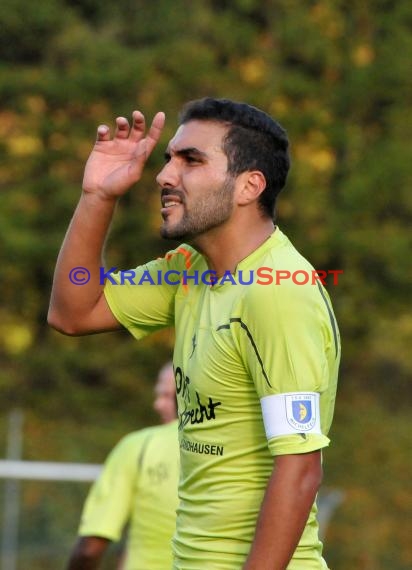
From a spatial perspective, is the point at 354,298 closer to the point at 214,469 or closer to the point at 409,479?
the point at 409,479

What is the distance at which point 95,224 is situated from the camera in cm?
367

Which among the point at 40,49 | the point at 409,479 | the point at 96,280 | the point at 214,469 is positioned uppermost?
the point at 40,49

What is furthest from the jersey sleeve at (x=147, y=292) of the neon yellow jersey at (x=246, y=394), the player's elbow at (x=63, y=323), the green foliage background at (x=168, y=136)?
the green foliage background at (x=168, y=136)

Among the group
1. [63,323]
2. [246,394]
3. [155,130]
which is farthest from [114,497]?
[246,394]

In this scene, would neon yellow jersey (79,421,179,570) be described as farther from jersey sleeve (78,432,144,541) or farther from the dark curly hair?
the dark curly hair

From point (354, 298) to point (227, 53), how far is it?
4999mm

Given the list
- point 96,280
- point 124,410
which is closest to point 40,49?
point 124,410

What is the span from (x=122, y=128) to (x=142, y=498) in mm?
2916

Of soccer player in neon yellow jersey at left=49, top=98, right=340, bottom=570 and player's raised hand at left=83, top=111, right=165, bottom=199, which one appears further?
player's raised hand at left=83, top=111, right=165, bottom=199

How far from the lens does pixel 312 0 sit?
72.2ft

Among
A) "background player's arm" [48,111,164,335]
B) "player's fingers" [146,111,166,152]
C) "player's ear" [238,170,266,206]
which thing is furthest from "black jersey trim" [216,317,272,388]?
"player's fingers" [146,111,166,152]

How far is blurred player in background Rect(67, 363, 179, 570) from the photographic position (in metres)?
6.06

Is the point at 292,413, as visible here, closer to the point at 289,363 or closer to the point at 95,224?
the point at 289,363

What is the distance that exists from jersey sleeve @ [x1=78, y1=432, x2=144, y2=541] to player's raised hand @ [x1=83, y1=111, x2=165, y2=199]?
2.87 meters
